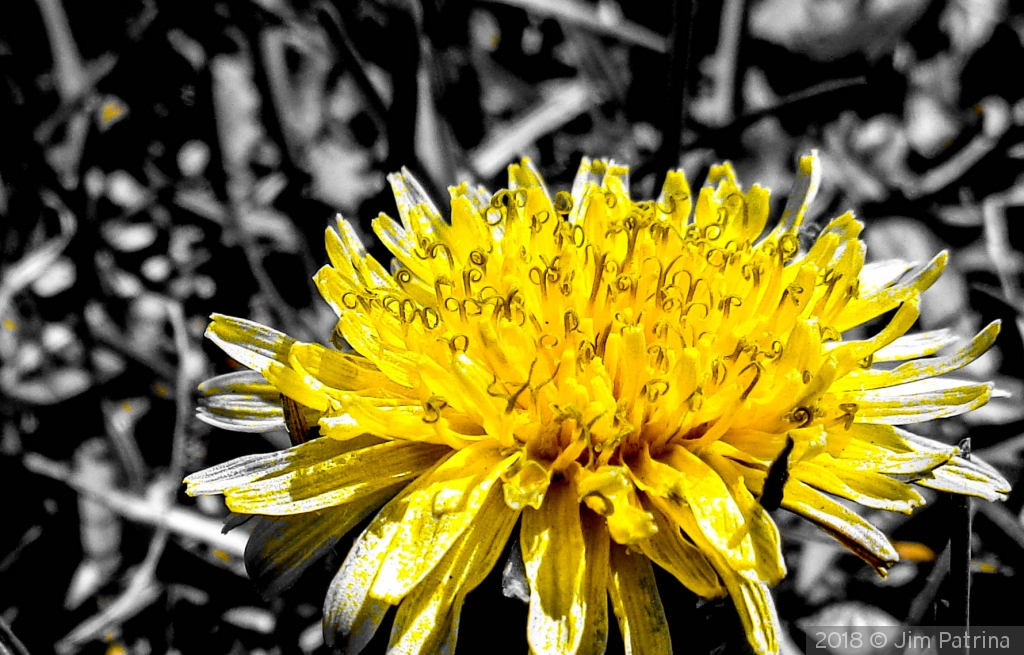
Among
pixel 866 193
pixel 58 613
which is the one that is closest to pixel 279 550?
pixel 58 613

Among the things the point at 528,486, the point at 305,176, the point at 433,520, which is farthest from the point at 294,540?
the point at 305,176

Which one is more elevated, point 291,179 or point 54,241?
point 291,179

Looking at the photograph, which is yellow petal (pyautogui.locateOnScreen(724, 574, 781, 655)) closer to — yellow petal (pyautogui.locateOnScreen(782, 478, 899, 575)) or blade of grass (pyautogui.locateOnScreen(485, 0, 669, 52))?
yellow petal (pyautogui.locateOnScreen(782, 478, 899, 575))

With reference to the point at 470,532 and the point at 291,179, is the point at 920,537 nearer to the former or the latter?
the point at 470,532

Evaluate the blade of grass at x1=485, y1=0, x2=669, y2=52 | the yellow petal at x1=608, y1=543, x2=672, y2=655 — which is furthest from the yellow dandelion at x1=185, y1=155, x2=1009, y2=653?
the blade of grass at x1=485, y1=0, x2=669, y2=52

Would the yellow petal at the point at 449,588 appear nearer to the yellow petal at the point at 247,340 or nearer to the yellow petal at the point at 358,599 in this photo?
the yellow petal at the point at 358,599

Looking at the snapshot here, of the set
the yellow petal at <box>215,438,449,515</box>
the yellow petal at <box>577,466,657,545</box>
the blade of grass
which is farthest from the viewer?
the blade of grass

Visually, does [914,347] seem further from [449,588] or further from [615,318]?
[449,588]
